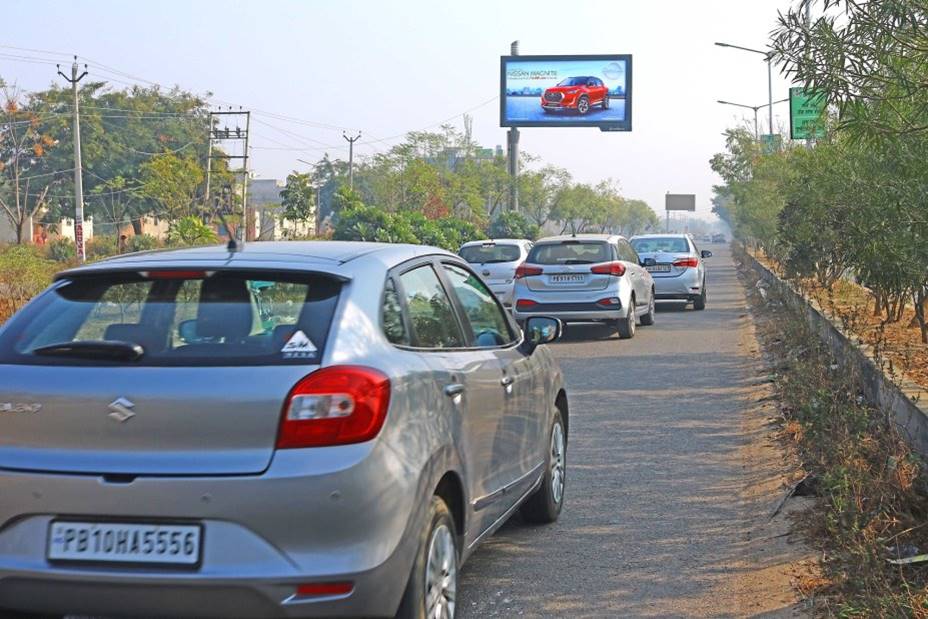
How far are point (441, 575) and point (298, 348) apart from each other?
3.43ft

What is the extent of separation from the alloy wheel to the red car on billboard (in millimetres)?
51320

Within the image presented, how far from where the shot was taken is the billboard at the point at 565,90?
55094mm

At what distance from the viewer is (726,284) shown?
1574 inches

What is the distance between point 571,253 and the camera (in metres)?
18.6

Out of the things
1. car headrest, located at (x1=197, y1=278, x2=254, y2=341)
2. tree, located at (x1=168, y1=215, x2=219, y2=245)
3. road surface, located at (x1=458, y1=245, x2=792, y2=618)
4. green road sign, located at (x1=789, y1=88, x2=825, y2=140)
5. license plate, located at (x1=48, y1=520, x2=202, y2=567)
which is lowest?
road surface, located at (x1=458, y1=245, x2=792, y2=618)

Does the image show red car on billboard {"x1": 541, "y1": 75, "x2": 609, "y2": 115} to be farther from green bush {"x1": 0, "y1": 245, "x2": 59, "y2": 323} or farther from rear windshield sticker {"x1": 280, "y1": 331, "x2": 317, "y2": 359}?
rear windshield sticker {"x1": 280, "y1": 331, "x2": 317, "y2": 359}

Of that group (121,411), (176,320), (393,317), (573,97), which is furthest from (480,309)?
(573,97)

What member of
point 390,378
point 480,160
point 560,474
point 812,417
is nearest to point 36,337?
point 390,378

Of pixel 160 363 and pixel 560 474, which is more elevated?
pixel 160 363

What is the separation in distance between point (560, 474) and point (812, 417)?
9.36ft

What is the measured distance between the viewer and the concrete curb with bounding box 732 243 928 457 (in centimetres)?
764

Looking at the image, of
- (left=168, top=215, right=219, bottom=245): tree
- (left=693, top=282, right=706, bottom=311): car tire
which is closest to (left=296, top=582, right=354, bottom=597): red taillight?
(left=693, top=282, right=706, bottom=311): car tire

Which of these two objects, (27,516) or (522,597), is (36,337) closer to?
(27,516)

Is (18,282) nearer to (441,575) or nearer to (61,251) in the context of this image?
(441,575)
